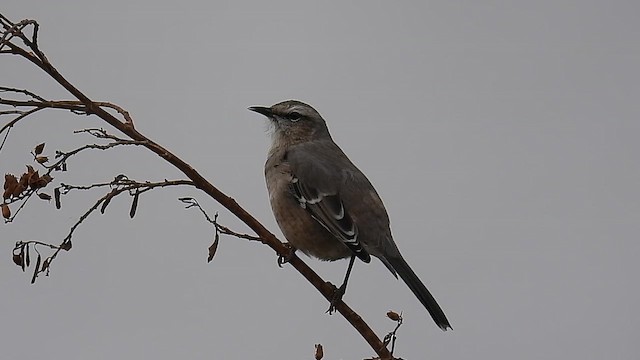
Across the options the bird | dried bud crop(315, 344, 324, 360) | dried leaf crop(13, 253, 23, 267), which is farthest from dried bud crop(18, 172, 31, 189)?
the bird

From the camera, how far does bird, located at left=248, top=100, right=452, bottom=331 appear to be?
3822 millimetres

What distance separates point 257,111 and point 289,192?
0.66 m

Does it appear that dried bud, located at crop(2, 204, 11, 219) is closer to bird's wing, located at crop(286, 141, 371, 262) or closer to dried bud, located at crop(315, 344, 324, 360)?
dried bud, located at crop(315, 344, 324, 360)

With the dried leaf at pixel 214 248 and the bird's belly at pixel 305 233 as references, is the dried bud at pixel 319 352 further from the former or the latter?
the bird's belly at pixel 305 233

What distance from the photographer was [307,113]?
4883 millimetres

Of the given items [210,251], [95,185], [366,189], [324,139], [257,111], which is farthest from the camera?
[324,139]

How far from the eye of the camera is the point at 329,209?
397cm

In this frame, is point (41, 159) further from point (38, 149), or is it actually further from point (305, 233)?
point (305, 233)

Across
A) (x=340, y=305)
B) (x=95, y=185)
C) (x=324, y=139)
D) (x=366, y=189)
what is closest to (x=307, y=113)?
(x=324, y=139)

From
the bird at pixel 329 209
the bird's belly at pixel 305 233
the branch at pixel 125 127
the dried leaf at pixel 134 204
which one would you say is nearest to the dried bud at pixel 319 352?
the branch at pixel 125 127

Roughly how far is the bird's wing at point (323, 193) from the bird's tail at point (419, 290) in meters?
0.15

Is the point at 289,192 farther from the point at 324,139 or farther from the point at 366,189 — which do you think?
the point at 324,139

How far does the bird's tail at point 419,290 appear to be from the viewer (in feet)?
10.6

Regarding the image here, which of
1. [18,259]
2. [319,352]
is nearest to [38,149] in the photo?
[18,259]
